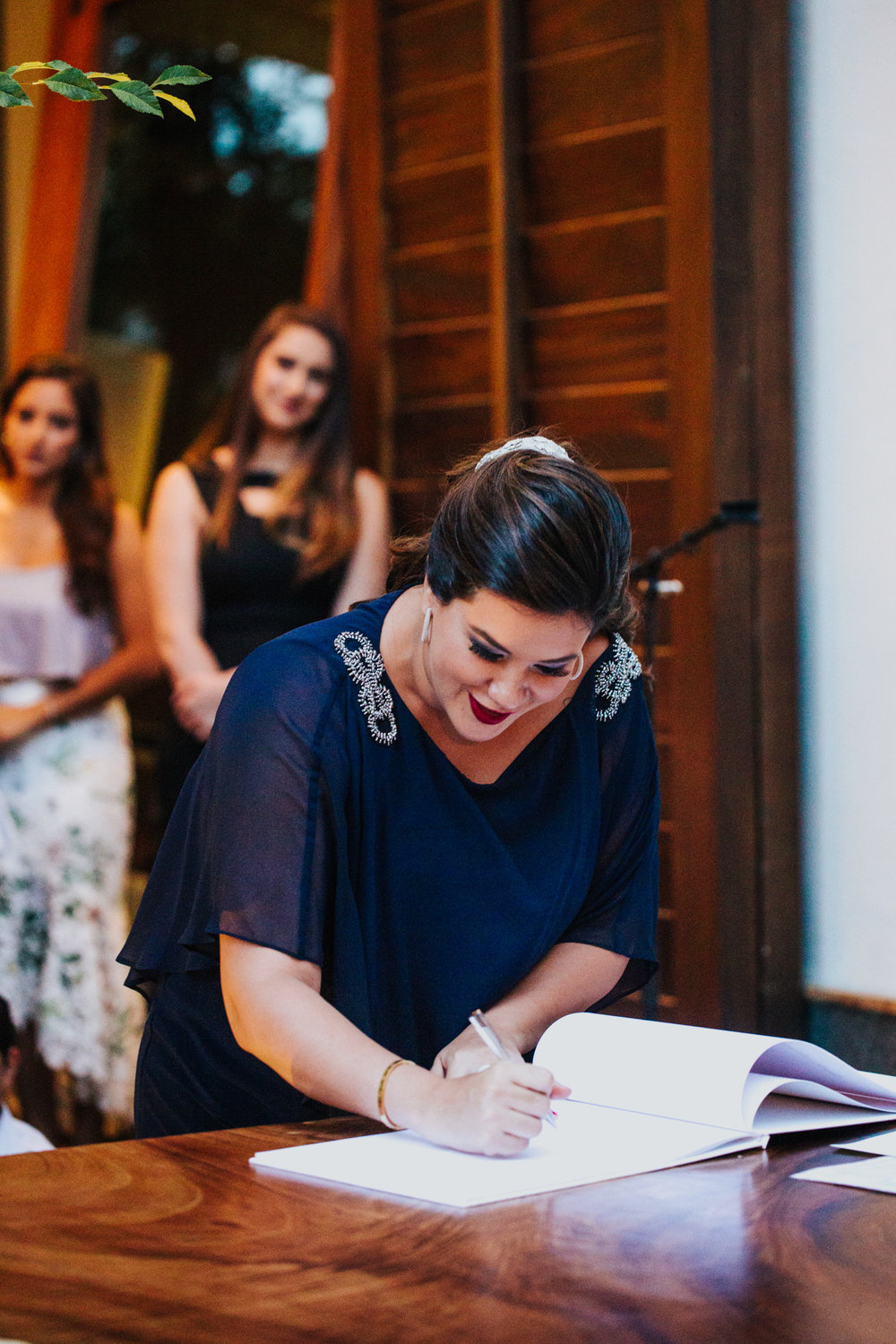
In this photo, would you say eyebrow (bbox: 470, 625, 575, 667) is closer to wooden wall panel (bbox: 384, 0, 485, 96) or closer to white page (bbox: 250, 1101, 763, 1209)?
white page (bbox: 250, 1101, 763, 1209)

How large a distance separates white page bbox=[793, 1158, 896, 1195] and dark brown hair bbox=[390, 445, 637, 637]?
0.55 m

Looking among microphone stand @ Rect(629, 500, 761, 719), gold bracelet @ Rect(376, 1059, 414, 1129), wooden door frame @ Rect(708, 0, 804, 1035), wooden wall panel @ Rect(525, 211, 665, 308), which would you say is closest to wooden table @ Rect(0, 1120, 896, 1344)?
gold bracelet @ Rect(376, 1059, 414, 1129)

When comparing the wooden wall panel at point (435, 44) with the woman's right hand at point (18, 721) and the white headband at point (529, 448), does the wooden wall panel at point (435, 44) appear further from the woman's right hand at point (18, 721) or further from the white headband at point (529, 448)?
the white headband at point (529, 448)

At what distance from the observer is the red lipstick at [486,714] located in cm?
155

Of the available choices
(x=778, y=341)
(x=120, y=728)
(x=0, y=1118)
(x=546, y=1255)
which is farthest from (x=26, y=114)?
(x=546, y=1255)

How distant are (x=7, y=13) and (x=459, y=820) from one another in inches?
161

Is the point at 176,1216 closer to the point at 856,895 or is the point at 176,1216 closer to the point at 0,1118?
the point at 0,1118

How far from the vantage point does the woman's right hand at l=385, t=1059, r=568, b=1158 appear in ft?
4.07

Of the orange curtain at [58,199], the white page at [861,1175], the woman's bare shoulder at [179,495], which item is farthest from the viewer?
the orange curtain at [58,199]

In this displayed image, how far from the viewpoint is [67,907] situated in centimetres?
321

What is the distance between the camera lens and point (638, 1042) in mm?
1433

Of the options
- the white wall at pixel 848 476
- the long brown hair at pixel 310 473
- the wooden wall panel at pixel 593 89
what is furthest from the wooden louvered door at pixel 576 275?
the long brown hair at pixel 310 473

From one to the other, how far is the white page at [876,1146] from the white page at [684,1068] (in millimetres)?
63

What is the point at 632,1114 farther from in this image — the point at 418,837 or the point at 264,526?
the point at 264,526
